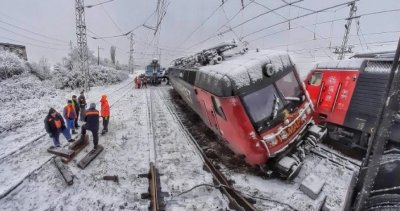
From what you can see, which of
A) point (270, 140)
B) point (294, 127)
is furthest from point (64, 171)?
point (294, 127)

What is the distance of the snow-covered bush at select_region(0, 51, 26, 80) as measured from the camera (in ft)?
70.6

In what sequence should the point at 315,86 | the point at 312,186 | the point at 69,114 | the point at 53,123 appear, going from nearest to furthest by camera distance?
the point at 312,186 → the point at 53,123 → the point at 315,86 → the point at 69,114

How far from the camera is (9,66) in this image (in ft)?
73.3

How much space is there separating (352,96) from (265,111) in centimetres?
393

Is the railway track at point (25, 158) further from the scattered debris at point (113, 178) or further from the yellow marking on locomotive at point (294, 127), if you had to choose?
the yellow marking on locomotive at point (294, 127)

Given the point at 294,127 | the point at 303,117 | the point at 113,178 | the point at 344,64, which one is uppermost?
the point at 344,64

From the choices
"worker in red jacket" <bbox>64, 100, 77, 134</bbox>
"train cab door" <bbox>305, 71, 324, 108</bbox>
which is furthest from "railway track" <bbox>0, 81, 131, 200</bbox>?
"train cab door" <bbox>305, 71, 324, 108</bbox>

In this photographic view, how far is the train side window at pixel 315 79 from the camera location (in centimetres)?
917

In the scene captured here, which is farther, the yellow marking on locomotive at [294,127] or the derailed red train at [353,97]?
the derailed red train at [353,97]

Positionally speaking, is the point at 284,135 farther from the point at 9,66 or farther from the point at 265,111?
the point at 9,66

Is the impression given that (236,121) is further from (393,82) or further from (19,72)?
(19,72)

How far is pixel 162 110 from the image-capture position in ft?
48.3

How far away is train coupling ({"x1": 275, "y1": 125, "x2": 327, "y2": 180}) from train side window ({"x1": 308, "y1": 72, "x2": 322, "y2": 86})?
2896mm

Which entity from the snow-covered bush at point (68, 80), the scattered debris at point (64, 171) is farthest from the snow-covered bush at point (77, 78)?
the scattered debris at point (64, 171)
